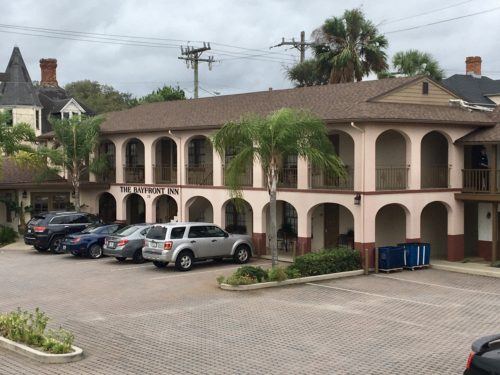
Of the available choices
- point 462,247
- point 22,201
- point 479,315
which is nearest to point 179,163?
point 22,201

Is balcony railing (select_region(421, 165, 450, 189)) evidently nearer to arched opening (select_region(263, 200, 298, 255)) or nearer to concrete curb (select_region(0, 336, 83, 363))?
arched opening (select_region(263, 200, 298, 255))

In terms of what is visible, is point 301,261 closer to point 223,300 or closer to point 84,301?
point 223,300

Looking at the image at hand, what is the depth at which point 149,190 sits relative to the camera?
32062 millimetres

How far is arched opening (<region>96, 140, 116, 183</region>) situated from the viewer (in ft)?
114

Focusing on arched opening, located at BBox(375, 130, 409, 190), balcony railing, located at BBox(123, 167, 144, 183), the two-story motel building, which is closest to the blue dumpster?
the two-story motel building

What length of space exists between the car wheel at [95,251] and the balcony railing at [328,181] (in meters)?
8.98

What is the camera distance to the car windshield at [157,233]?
22250 mm

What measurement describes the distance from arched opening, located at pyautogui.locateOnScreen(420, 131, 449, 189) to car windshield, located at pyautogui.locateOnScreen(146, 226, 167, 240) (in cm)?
1042

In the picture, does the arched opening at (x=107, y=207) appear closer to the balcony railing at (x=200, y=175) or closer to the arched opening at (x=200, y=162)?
the arched opening at (x=200, y=162)

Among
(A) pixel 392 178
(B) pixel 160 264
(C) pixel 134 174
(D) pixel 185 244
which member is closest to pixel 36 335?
(D) pixel 185 244

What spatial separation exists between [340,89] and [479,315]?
14.0 meters

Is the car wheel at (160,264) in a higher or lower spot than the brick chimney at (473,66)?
lower

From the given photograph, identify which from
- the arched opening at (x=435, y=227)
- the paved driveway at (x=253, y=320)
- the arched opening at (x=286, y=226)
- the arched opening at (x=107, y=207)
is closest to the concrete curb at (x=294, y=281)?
the paved driveway at (x=253, y=320)

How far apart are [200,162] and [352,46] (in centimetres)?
1321
